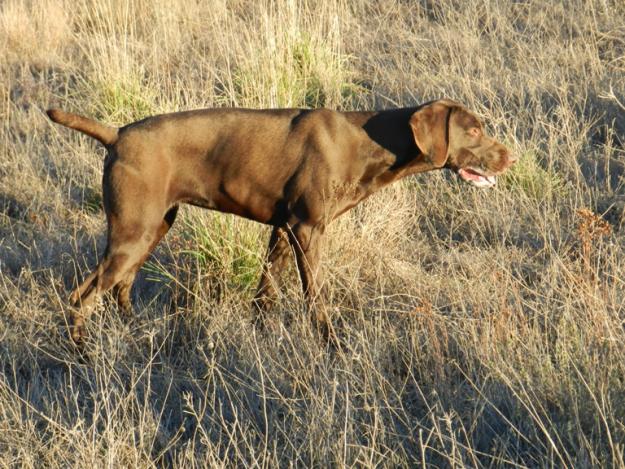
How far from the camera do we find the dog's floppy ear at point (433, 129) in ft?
17.4

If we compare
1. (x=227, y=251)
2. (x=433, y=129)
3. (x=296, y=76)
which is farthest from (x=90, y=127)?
(x=296, y=76)

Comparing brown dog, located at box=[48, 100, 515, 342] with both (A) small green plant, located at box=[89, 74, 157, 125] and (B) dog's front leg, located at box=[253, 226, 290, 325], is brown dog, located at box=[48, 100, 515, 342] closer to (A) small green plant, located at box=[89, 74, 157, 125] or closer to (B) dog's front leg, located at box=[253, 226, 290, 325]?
(B) dog's front leg, located at box=[253, 226, 290, 325]

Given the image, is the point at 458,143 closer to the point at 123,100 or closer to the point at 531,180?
the point at 531,180

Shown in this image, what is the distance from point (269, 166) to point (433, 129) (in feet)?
3.17

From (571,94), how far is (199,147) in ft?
14.6

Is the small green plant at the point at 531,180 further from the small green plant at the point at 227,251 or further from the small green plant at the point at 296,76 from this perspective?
the small green plant at the point at 227,251

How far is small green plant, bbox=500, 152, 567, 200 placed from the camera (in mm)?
6891

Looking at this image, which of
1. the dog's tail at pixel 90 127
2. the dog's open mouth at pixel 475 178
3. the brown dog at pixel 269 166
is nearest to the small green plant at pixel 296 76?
the brown dog at pixel 269 166

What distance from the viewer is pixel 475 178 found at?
559 centimetres

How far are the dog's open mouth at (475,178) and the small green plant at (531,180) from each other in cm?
130

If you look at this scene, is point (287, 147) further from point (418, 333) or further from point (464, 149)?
point (418, 333)

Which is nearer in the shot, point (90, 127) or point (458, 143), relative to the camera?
point (90, 127)

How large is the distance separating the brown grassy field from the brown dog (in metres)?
0.30

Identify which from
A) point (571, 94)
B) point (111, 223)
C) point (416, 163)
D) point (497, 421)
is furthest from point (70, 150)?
point (497, 421)
